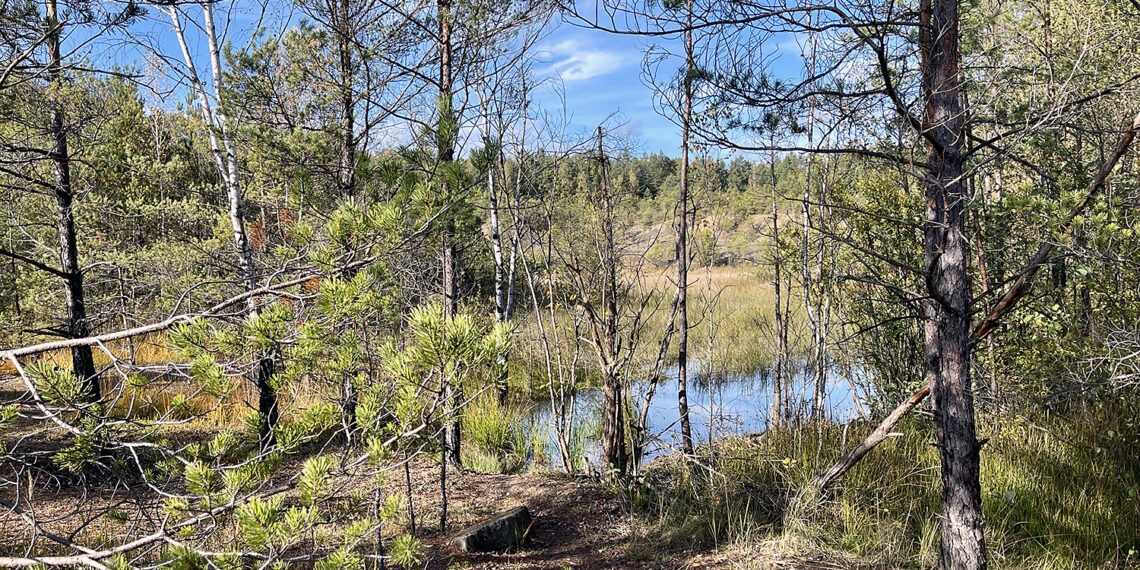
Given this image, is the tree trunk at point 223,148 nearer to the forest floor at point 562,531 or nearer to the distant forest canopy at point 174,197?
the distant forest canopy at point 174,197

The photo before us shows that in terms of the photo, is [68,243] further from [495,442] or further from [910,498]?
[910,498]

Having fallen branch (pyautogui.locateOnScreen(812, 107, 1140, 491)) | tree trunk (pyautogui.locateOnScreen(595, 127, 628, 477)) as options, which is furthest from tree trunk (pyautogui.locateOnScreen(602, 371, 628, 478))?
fallen branch (pyautogui.locateOnScreen(812, 107, 1140, 491))

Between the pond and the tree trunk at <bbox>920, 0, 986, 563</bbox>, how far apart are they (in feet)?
6.11

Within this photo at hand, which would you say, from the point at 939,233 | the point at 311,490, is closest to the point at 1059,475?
the point at 939,233

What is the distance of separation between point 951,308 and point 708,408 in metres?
4.86

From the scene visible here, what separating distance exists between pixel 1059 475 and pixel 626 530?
3165 mm

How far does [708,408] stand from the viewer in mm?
7570

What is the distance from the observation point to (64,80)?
5.65 meters

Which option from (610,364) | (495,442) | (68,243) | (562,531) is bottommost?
(562,531)

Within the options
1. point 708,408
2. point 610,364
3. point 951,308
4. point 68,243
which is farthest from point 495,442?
point 951,308

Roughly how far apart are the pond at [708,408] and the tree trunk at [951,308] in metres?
1.86

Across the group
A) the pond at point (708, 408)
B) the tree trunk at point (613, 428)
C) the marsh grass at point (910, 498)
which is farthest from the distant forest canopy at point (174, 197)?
the marsh grass at point (910, 498)

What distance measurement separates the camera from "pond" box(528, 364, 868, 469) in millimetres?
5520

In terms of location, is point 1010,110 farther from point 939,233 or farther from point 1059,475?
point 1059,475
